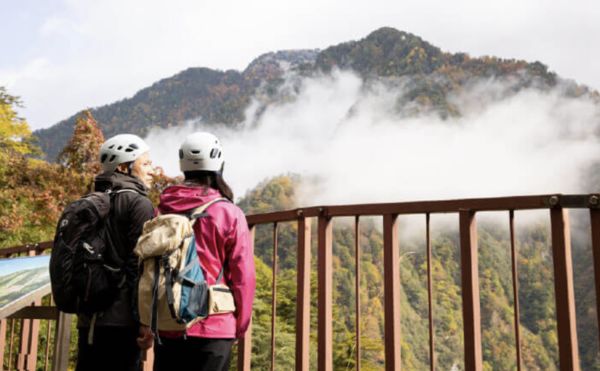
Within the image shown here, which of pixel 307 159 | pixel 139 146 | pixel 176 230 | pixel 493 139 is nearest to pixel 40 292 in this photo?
pixel 139 146

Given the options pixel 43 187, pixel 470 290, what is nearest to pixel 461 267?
pixel 470 290

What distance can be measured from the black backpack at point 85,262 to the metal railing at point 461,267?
0.85 meters

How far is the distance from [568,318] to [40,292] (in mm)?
2737

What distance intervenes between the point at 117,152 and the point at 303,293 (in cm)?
131

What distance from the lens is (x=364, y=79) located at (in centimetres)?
10400

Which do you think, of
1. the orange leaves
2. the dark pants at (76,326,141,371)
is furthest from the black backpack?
the orange leaves

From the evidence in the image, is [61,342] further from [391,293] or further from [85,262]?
[391,293]

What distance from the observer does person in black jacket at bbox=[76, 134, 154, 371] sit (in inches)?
94.9

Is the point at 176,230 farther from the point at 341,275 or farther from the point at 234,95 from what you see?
the point at 234,95

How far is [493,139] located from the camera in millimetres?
98875

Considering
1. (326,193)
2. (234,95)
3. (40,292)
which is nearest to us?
(40,292)

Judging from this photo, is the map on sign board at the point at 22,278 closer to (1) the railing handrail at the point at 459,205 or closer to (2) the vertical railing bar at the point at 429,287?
(1) the railing handrail at the point at 459,205

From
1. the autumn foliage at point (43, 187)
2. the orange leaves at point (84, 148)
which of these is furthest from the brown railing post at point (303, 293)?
the orange leaves at point (84, 148)

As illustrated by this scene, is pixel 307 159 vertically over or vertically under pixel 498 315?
over
